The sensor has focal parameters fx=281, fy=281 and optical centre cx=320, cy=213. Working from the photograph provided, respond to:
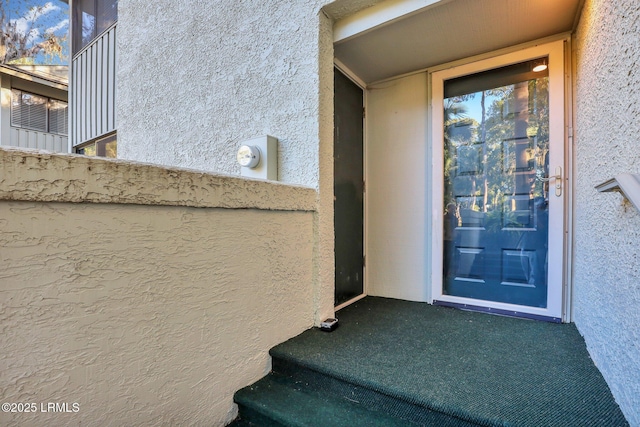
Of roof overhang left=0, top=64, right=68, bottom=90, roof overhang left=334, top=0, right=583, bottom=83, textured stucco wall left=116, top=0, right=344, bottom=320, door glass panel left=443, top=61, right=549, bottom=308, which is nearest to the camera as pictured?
roof overhang left=334, top=0, right=583, bottom=83

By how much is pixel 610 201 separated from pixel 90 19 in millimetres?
7102

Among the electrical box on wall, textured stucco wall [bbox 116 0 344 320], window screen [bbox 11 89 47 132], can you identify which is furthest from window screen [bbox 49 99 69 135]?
the electrical box on wall

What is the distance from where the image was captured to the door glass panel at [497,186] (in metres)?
2.33

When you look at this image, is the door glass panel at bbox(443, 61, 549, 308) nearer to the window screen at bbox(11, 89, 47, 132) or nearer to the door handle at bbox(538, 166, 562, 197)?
the door handle at bbox(538, 166, 562, 197)

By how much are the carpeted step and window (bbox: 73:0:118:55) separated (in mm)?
5480

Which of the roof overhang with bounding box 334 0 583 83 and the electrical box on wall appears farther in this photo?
the electrical box on wall

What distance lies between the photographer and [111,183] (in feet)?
3.53

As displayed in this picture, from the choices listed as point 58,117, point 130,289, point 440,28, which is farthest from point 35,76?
point 440,28

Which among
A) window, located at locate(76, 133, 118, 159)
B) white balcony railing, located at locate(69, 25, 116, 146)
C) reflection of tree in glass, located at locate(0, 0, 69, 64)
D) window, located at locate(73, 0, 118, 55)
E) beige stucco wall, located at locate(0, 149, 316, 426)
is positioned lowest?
beige stucco wall, located at locate(0, 149, 316, 426)

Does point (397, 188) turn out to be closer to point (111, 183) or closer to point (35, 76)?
point (111, 183)

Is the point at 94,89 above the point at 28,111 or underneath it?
underneath

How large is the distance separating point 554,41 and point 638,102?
1650mm

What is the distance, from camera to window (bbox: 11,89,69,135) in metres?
6.91

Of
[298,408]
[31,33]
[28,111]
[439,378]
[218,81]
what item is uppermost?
[31,33]
